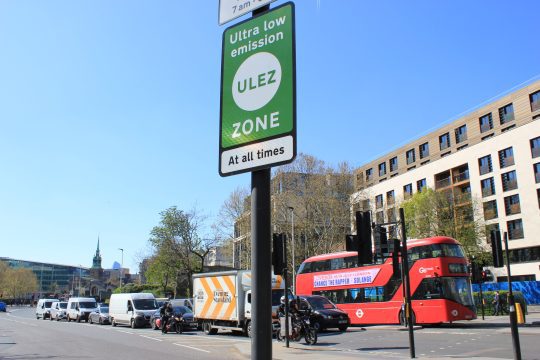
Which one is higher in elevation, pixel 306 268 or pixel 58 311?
pixel 306 268

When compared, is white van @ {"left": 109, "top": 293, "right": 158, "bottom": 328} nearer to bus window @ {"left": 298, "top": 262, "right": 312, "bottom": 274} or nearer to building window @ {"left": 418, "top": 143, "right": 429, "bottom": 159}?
bus window @ {"left": 298, "top": 262, "right": 312, "bottom": 274}

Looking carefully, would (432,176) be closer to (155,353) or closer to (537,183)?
(537,183)

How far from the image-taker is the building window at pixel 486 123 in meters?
56.6

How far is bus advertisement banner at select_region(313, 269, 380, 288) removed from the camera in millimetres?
28253

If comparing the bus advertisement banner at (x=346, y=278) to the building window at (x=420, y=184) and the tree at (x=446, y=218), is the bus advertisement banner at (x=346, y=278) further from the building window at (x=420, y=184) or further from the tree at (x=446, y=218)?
the building window at (x=420, y=184)

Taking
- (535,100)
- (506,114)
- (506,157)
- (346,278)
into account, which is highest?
(535,100)

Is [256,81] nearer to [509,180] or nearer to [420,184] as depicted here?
[509,180]

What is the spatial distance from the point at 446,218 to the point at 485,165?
10.9 metres

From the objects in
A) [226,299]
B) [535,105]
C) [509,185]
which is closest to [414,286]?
[226,299]

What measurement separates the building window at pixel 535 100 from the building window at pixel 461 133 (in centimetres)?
1024

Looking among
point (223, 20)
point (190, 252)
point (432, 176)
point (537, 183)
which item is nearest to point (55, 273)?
point (190, 252)

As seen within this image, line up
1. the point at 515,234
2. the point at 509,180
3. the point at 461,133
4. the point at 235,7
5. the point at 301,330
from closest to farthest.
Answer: the point at 235,7, the point at 301,330, the point at 515,234, the point at 509,180, the point at 461,133

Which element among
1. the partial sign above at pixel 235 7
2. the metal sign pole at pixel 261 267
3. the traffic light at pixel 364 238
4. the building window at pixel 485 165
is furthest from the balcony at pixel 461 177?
the metal sign pole at pixel 261 267

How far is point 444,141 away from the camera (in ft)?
208
